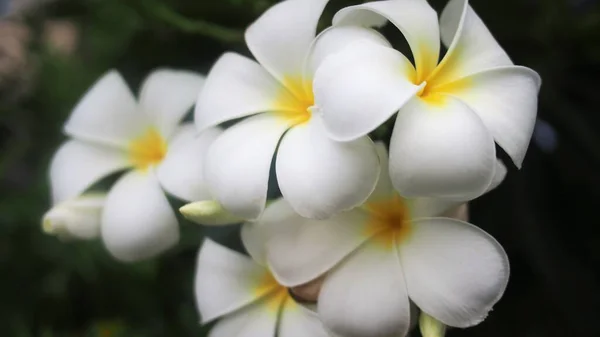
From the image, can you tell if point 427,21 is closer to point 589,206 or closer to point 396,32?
point 396,32

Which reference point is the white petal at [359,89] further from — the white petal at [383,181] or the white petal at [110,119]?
the white petal at [110,119]

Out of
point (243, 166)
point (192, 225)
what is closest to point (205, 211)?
point (243, 166)

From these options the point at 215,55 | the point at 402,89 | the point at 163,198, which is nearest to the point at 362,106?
the point at 402,89

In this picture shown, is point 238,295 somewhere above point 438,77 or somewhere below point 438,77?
below

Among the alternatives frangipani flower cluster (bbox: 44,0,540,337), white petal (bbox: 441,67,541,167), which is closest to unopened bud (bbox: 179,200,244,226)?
frangipani flower cluster (bbox: 44,0,540,337)

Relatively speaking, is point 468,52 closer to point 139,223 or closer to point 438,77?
point 438,77

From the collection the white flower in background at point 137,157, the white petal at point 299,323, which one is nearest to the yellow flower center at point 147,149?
the white flower in background at point 137,157

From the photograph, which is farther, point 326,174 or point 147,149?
point 147,149
